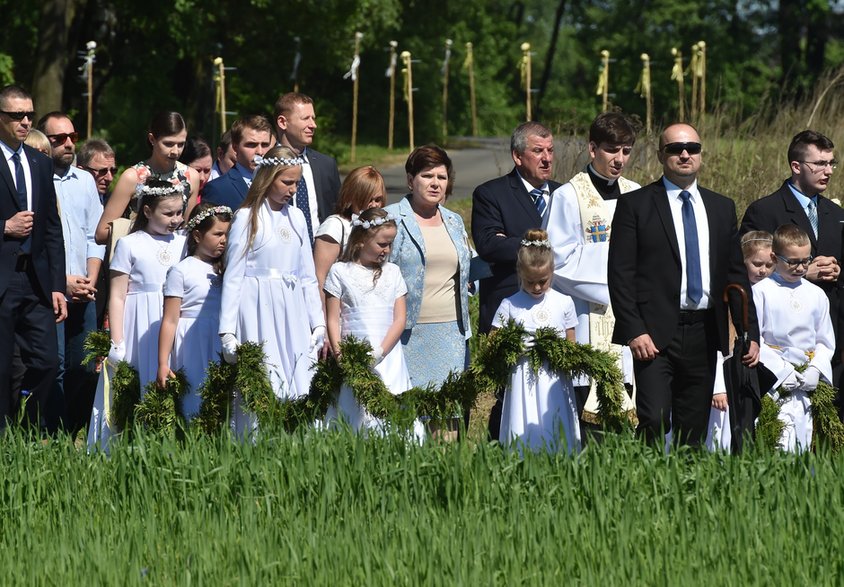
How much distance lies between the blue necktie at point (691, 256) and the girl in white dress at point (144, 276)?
2.79 metres

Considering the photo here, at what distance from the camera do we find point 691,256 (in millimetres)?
7188

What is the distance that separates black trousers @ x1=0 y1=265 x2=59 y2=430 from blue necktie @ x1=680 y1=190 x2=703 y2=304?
355cm

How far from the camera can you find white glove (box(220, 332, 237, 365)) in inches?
288

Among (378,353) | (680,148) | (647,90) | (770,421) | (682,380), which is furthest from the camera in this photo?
(647,90)

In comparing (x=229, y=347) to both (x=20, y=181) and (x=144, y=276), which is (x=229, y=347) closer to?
(x=144, y=276)

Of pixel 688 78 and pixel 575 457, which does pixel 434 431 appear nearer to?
pixel 575 457

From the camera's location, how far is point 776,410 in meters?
7.89

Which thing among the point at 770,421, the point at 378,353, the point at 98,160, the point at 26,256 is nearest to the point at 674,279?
the point at 770,421

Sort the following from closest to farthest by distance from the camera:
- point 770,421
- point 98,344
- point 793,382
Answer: point 98,344
point 770,421
point 793,382

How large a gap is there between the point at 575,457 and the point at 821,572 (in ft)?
4.49

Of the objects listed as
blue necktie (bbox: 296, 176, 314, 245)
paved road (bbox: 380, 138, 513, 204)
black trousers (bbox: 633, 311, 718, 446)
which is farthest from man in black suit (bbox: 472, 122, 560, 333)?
paved road (bbox: 380, 138, 513, 204)

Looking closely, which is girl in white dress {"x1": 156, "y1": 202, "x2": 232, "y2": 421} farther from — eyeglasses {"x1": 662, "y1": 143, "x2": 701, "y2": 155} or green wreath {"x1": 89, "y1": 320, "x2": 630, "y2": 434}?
eyeglasses {"x1": 662, "y1": 143, "x2": 701, "y2": 155}

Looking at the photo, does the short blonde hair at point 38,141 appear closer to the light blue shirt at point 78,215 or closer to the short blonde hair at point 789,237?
the light blue shirt at point 78,215

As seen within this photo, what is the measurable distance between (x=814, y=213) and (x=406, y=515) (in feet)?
13.7
